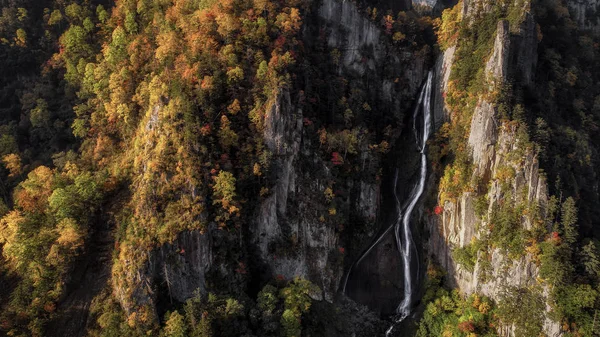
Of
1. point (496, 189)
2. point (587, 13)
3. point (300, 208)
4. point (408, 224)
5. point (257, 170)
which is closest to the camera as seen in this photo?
point (496, 189)

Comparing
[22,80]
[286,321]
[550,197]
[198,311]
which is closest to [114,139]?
[22,80]

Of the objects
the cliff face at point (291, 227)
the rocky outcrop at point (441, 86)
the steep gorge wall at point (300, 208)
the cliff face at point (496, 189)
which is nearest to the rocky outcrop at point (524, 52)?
the cliff face at point (496, 189)

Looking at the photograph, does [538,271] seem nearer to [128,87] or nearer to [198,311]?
[198,311]

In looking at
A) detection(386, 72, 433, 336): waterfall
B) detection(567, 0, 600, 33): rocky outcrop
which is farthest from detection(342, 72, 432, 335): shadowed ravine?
detection(567, 0, 600, 33): rocky outcrop

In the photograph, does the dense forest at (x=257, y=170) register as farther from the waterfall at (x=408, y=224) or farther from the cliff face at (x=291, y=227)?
the waterfall at (x=408, y=224)

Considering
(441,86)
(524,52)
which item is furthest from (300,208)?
(524,52)

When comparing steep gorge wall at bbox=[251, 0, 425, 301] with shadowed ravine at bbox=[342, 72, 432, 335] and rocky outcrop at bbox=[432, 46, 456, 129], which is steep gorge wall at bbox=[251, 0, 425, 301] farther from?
rocky outcrop at bbox=[432, 46, 456, 129]

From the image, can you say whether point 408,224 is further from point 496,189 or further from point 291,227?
point 291,227
